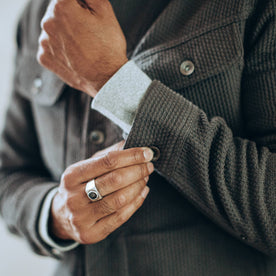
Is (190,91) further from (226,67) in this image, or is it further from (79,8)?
(79,8)

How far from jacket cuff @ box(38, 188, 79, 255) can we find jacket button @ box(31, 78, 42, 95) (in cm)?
29

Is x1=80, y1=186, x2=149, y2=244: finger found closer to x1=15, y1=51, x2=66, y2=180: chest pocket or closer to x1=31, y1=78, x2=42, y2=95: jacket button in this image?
x1=15, y1=51, x2=66, y2=180: chest pocket

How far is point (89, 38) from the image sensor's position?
0.46m

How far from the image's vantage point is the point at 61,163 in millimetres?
701

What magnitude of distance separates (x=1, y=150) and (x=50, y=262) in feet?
2.59

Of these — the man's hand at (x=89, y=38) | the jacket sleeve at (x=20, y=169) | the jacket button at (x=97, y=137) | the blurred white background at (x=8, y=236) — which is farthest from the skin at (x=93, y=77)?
the blurred white background at (x=8, y=236)

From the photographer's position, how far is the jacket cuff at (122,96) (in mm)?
441

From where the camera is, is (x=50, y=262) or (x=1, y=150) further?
(x=50, y=262)

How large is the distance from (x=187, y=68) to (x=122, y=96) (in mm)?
145

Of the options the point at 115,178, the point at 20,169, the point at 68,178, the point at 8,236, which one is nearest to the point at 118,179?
the point at 115,178

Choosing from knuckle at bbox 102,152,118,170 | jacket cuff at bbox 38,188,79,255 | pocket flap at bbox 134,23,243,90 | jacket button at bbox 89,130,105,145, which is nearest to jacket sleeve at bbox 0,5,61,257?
jacket cuff at bbox 38,188,79,255

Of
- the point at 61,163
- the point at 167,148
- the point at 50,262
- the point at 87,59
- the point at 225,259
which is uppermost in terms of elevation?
the point at 87,59

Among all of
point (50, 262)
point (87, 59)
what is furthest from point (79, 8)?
point (50, 262)

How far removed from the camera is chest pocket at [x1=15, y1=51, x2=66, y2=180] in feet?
2.18
